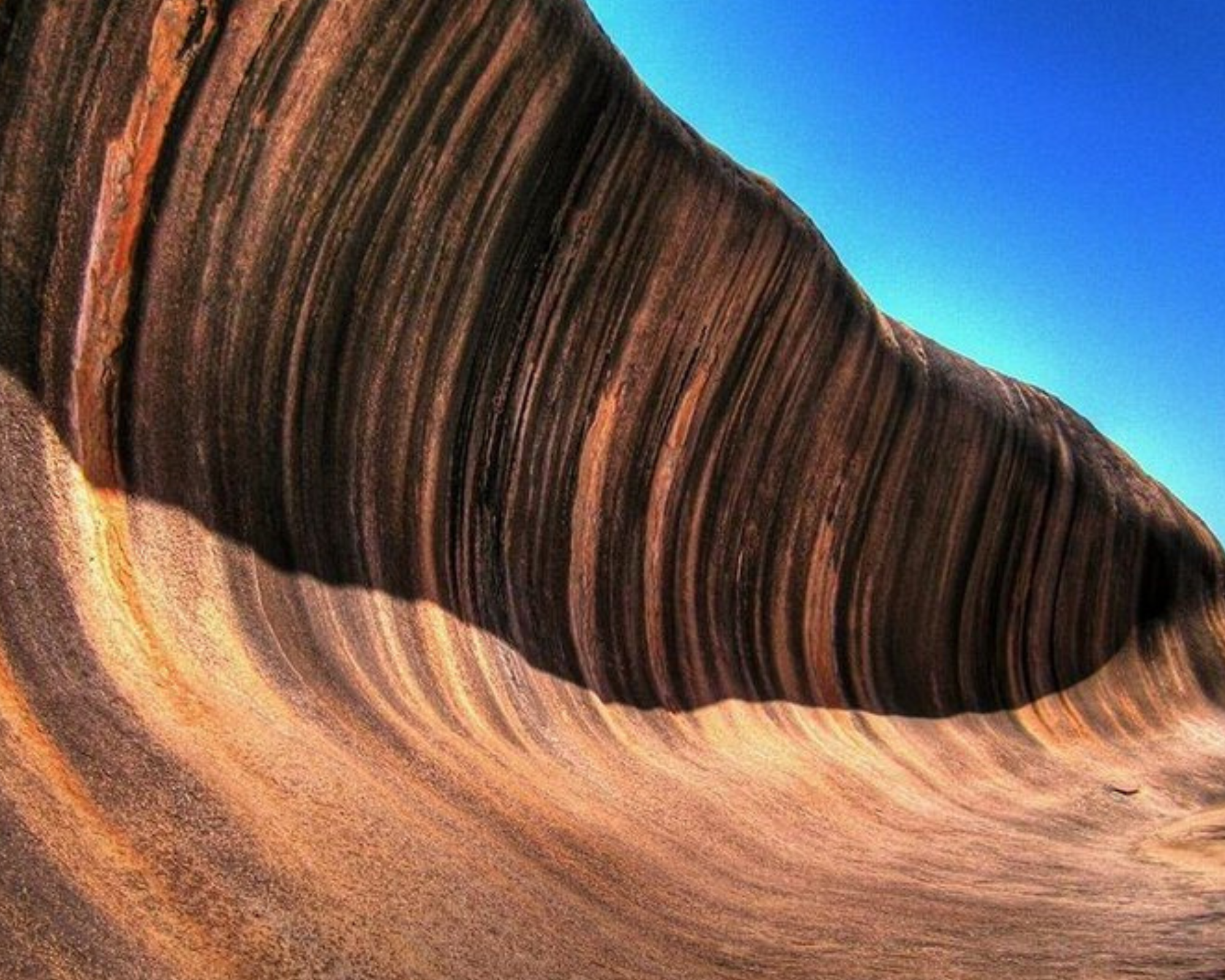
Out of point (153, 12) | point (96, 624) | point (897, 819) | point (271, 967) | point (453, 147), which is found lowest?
point (271, 967)

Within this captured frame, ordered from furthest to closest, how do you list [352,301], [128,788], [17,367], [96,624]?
[352,301] → [17,367] → [96,624] → [128,788]

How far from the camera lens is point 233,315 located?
357cm

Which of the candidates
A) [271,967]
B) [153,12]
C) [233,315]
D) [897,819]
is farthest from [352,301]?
[897,819]

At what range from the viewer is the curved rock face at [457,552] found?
8.06 ft

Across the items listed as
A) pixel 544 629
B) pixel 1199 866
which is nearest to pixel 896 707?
pixel 1199 866

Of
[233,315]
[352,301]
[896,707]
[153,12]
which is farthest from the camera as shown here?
[896,707]

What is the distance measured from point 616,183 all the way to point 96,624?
113 inches

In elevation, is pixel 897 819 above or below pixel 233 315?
below

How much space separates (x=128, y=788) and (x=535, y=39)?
294 centimetres

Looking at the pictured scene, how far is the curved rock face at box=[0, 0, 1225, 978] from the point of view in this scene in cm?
246

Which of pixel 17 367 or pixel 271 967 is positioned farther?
pixel 17 367

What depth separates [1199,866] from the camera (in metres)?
4.73

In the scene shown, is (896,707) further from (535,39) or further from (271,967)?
(271,967)

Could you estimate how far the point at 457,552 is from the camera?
4.47m
